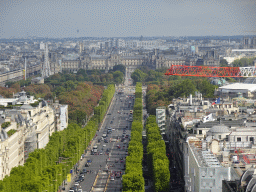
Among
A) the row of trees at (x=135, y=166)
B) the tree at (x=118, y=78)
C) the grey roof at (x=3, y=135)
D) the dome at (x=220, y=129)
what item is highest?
the dome at (x=220, y=129)

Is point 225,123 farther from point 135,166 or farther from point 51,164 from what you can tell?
point 51,164

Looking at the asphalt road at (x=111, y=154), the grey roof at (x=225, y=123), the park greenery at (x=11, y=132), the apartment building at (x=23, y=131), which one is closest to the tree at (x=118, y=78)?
the asphalt road at (x=111, y=154)

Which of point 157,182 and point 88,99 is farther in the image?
point 88,99

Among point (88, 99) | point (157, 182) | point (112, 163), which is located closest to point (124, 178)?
point (157, 182)

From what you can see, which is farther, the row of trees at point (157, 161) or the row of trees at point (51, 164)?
the row of trees at point (157, 161)

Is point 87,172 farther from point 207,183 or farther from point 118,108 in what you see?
point 118,108

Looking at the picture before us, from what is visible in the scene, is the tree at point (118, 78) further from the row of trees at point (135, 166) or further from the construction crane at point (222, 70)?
the row of trees at point (135, 166)

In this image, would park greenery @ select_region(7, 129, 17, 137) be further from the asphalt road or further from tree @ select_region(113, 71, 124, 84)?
tree @ select_region(113, 71, 124, 84)
